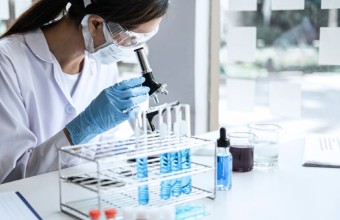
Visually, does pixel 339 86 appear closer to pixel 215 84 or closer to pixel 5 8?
pixel 215 84

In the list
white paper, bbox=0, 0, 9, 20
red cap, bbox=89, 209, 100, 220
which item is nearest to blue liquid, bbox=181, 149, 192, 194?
red cap, bbox=89, 209, 100, 220

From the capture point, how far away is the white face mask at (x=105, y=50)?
175cm

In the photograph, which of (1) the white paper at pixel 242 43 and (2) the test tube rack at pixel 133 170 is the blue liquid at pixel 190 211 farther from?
(1) the white paper at pixel 242 43

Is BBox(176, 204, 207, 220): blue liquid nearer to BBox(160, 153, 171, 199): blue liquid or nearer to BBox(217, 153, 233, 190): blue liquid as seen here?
BBox(160, 153, 171, 199): blue liquid

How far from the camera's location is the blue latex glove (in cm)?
159

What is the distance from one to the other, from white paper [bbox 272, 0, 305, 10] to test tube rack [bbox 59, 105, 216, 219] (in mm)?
1475

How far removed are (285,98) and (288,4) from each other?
1.60 feet

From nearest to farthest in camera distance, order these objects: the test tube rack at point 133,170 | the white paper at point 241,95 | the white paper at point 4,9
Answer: the test tube rack at point 133,170
the white paper at point 241,95
the white paper at point 4,9

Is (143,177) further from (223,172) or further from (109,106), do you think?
(109,106)

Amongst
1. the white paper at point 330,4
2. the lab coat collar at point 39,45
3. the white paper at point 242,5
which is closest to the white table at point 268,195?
the lab coat collar at point 39,45

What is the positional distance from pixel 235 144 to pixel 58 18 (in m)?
0.86

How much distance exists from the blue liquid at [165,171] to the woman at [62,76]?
1.53ft

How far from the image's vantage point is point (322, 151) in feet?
5.70

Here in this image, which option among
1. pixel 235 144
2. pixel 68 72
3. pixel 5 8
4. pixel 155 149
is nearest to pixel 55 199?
pixel 155 149
